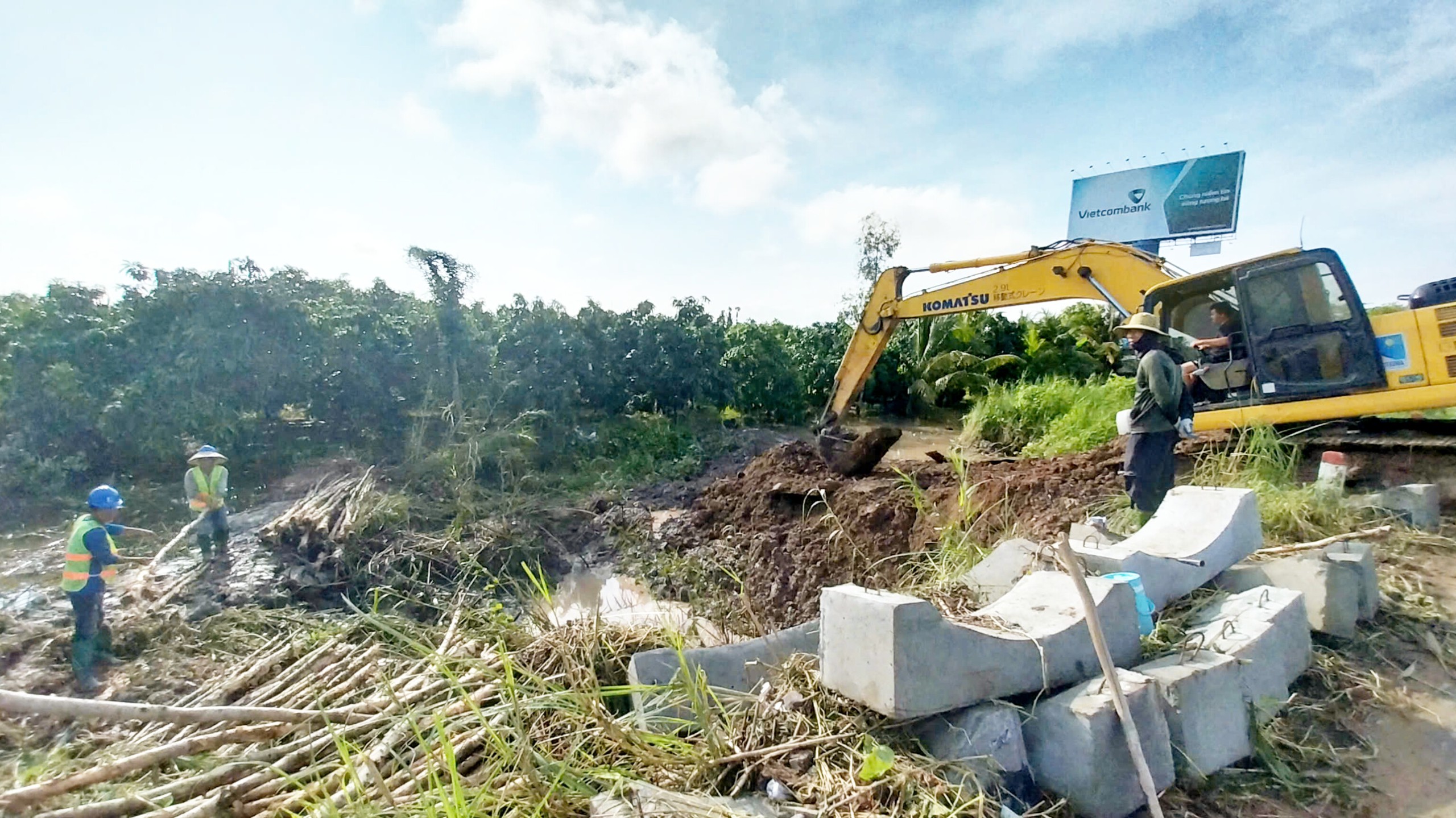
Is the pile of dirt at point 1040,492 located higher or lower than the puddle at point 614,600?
higher

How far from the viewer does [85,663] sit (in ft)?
17.2

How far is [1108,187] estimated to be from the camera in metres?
25.3

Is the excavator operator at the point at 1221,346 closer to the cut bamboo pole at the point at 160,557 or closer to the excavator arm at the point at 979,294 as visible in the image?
the excavator arm at the point at 979,294

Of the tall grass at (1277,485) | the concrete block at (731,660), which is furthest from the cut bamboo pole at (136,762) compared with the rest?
the tall grass at (1277,485)

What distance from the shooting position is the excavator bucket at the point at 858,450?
9945 millimetres

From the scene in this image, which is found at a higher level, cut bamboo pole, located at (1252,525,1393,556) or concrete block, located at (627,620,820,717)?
cut bamboo pole, located at (1252,525,1393,556)

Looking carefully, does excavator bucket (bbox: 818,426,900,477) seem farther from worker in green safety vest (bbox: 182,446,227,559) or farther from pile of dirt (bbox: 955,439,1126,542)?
worker in green safety vest (bbox: 182,446,227,559)

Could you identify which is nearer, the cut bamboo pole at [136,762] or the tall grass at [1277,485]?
the cut bamboo pole at [136,762]

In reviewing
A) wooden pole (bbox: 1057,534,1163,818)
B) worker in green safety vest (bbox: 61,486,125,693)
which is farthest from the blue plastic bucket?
worker in green safety vest (bbox: 61,486,125,693)

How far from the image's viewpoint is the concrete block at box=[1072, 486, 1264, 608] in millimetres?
3537

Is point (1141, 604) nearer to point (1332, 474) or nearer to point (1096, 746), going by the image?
point (1096, 746)

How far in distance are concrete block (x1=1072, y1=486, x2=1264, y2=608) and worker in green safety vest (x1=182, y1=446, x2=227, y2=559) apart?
758cm

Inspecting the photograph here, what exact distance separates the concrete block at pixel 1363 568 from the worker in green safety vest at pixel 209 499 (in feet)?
28.6

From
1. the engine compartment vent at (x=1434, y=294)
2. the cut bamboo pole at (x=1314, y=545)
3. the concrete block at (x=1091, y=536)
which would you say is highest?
the engine compartment vent at (x=1434, y=294)
